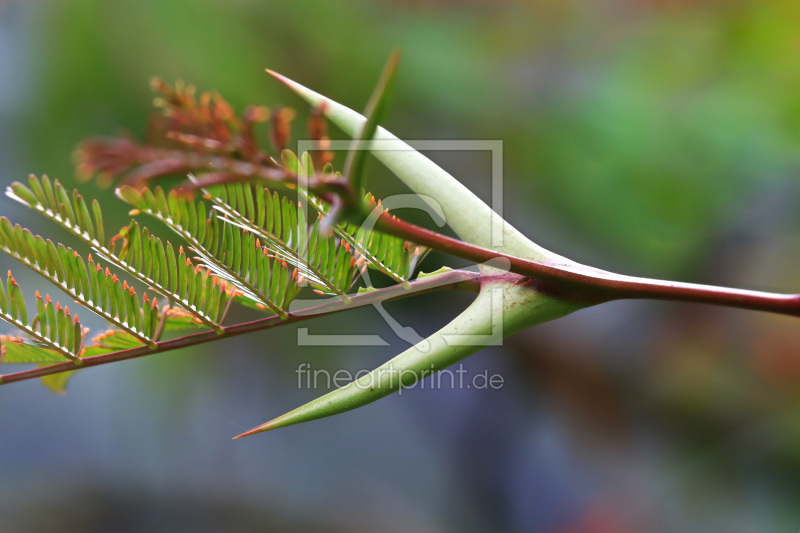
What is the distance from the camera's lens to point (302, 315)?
0.33 meters

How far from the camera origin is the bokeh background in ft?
4.11

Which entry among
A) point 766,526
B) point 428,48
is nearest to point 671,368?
point 766,526

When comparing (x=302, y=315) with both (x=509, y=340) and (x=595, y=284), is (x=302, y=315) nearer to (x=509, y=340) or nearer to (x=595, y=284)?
(x=595, y=284)

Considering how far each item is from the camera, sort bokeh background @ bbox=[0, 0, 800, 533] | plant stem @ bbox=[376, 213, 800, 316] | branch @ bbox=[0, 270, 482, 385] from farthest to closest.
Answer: bokeh background @ bbox=[0, 0, 800, 533], branch @ bbox=[0, 270, 482, 385], plant stem @ bbox=[376, 213, 800, 316]

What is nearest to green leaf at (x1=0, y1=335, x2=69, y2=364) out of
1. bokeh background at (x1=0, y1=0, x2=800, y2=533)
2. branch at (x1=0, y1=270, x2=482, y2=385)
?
branch at (x1=0, y1=270, x2=482, y2=385)

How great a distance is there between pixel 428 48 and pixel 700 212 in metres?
0.70

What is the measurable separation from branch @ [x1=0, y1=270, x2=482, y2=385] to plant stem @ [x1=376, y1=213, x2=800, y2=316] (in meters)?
0.05

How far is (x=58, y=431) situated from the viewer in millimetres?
1271

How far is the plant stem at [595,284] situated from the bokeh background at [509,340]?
1019mm

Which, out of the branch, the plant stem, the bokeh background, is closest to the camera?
the plant stem

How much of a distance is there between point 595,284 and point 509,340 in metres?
1.06

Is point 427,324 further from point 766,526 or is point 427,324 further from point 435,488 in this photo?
point 766,526

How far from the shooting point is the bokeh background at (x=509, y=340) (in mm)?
1253

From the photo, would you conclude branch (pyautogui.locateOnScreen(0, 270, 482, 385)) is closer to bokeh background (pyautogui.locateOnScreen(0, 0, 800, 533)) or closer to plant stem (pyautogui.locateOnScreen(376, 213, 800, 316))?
plant stem (pyautogui.locateOnScreen(376, 213, 800, 316))
